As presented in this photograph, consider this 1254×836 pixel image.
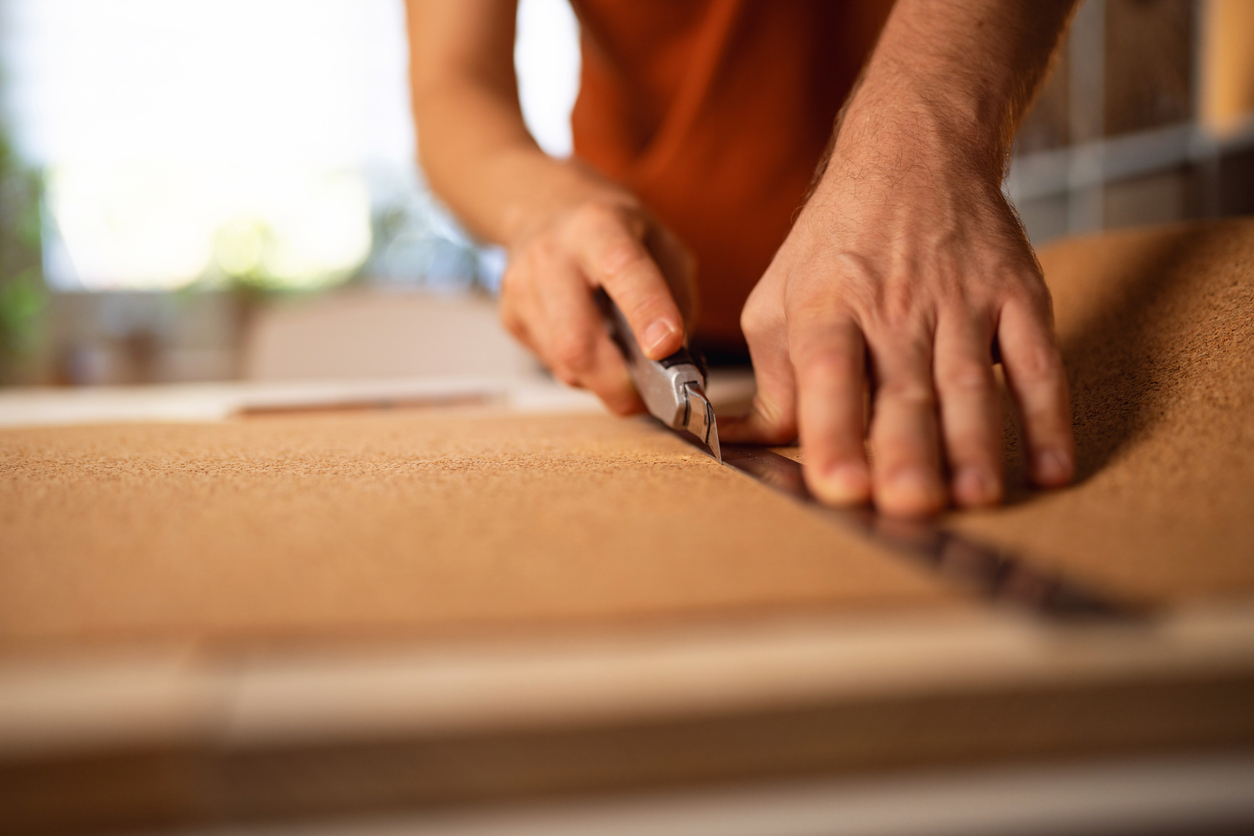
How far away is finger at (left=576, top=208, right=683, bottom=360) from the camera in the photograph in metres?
0.56

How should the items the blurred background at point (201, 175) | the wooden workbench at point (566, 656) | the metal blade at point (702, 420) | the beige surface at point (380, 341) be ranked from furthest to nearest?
the blurred background at point (201, 175), the beige surface at point (380, 341), the metal blade at point (702, 420), the wooden workbench at point (566, 656)

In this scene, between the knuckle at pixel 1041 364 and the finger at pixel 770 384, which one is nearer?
the knuckle at pixel 1041 364

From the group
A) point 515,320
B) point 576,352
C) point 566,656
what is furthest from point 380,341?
point 566,656

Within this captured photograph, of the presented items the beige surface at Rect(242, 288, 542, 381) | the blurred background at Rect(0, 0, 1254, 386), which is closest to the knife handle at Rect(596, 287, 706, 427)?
the beige surface at Rect(242, 288, 542, 381)

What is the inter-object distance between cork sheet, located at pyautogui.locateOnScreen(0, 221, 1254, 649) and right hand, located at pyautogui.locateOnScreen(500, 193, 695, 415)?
10 cm

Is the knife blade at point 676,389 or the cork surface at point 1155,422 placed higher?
the cork surface at point 1155,422

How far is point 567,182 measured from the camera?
810 mm

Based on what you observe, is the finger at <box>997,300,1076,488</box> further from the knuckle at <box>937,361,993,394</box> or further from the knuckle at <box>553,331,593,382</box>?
the knuckle at <box>553,331,593,382</box>

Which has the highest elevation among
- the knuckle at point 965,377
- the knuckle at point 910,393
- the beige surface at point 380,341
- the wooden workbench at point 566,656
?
the knuckle at point 965,377

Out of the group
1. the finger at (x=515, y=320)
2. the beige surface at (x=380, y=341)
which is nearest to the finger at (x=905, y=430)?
the finger at (x=515, y=320)

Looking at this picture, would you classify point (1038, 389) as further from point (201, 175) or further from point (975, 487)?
point (201, 175)

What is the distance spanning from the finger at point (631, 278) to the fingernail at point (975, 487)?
0.25 m

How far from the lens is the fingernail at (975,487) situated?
1.08 feet

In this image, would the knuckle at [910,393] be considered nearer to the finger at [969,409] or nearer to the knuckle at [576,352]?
the finger at [969,409]
